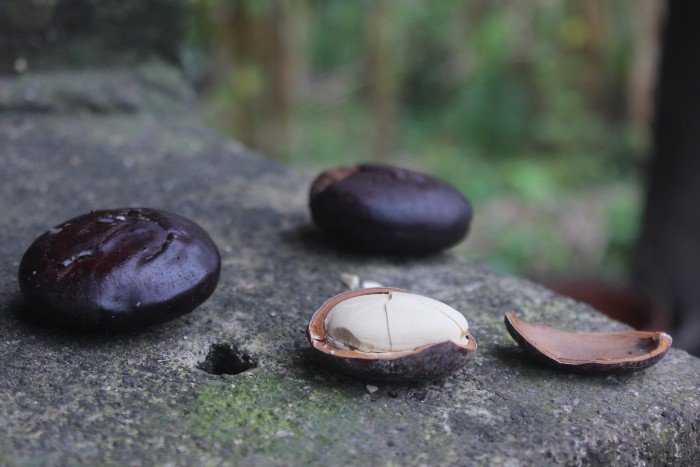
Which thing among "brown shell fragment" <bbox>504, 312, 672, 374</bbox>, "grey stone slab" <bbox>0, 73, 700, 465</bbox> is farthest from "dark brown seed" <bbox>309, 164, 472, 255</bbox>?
"brown shell fragment" <bbox>504, 312, 672, 374</bbox>

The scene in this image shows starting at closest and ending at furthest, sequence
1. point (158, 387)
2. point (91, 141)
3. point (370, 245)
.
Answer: point (158, 387) < point (370, 245) < point (91, 141)

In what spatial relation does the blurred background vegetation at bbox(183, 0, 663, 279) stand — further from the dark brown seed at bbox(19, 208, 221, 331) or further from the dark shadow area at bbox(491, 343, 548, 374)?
the dark shadow area at bbox(491, 343, 548, 374)

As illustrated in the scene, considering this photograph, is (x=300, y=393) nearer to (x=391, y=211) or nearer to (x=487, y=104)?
(x=391, y=211)

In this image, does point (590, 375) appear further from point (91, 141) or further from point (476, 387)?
point (91, 141)

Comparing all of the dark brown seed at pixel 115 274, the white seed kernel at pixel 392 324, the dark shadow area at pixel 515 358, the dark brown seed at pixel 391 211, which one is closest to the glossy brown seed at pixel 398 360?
the white seed kernel at pixel 392 324

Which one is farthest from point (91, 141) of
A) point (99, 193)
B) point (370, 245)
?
point (370, 245)

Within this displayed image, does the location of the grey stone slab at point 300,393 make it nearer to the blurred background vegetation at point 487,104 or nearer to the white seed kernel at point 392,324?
the white seed kernel at point 392,324
